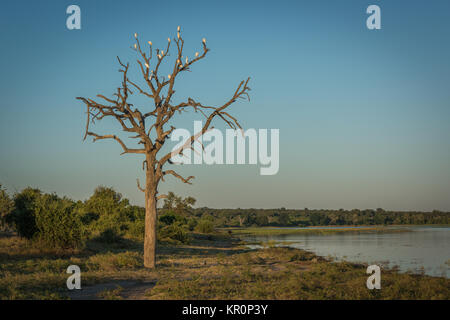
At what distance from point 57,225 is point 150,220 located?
17.6ft

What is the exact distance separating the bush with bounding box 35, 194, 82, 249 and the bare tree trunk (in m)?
4.84

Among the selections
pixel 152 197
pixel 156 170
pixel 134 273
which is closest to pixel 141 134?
pixel 156 170

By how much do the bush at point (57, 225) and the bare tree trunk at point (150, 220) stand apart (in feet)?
15.9

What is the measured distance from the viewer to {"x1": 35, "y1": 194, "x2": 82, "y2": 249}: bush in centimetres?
1655

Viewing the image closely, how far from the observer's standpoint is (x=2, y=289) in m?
8.30

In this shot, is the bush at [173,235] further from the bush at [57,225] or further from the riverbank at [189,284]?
the riverbank at [189,284]

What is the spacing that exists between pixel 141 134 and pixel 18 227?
8301 mm

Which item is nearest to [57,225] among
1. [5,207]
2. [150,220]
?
[5,207]

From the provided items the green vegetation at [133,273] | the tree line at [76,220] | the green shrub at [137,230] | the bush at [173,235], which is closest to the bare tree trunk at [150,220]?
the green vegetation at [133,273]

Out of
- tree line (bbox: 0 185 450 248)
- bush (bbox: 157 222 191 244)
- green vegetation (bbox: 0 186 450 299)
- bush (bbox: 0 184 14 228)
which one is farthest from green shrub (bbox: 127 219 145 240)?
bush (bbox: 0 184 14 228)

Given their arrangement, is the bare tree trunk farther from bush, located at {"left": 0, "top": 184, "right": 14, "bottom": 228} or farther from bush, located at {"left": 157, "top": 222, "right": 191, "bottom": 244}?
bush, located at {"left": 157, "top": 222, "right": 191, "bottom": 244}

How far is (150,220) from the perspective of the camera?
13.7 meters

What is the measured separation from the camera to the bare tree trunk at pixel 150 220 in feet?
44.6

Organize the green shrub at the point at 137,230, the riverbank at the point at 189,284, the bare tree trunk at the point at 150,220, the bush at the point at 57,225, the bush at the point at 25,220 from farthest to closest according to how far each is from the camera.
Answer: the green shrub at the point at 137,230
the bush at the point at 25,220
the bush at the point at 57,225
the bare tree trunk at the point at 150,220
the riverbank at the point at 189,284
